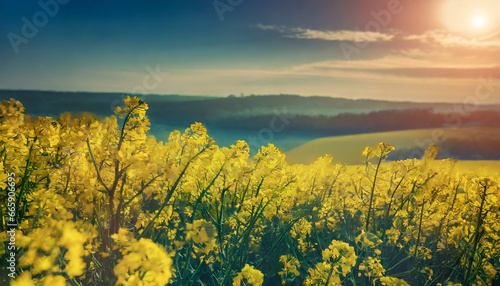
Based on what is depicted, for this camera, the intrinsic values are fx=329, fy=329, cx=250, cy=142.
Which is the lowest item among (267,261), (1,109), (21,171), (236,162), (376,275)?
(267,261)

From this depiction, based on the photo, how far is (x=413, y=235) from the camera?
133 inches

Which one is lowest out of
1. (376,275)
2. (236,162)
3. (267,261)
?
(267,261)

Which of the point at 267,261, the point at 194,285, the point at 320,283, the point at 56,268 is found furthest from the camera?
the point at 267,261

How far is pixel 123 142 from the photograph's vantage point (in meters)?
1.66

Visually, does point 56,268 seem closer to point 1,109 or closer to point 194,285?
point 1,109

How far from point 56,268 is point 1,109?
1.20m

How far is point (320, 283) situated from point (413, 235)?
1812 mm

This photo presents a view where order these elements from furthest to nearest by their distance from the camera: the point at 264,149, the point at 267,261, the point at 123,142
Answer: the point at 267,261
the point at 264,149
the point at 123,142

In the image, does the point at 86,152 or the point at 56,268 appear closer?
the point at 56,268

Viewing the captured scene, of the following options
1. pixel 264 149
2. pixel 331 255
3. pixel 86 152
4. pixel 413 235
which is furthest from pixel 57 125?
pixel 413 235

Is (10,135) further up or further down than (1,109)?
further down

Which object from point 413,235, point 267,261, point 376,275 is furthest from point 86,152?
point 413,235

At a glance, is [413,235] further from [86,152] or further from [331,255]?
A: [86,152]

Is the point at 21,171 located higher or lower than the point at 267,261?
higher
